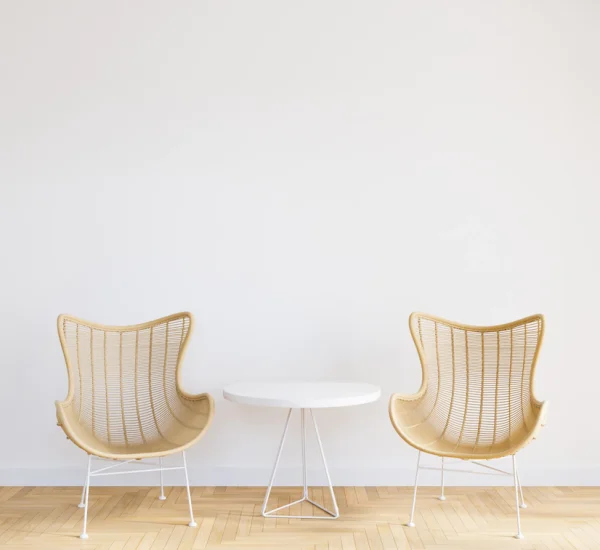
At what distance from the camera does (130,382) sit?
12.2 feet

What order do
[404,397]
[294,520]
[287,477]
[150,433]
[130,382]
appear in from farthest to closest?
[287,477] → [130,382] → [150,433] → [404,397] → [294,520]

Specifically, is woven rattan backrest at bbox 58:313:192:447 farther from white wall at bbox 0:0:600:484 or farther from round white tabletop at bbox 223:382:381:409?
round white tabletop at bbox 223:382:381:409

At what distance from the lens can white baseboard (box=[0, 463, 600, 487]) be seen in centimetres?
387

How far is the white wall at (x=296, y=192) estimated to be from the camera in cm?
392

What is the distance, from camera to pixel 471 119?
395cm

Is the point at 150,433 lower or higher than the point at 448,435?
lower

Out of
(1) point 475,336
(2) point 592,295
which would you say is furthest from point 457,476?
(2) point 592,295

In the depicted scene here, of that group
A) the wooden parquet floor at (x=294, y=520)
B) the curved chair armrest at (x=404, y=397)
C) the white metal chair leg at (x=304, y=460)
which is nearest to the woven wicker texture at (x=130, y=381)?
the wooden parquet floor at (x=294, y=520)

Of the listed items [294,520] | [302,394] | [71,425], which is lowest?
[294,520]

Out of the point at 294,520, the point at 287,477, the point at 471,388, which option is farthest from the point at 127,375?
the point at 471,388

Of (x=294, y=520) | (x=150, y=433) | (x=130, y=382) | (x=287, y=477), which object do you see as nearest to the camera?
(x=294, y=520)

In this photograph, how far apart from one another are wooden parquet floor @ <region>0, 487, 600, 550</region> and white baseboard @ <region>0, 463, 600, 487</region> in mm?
57

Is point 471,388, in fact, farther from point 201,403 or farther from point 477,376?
point 201,403

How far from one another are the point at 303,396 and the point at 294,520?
1.98 ft
